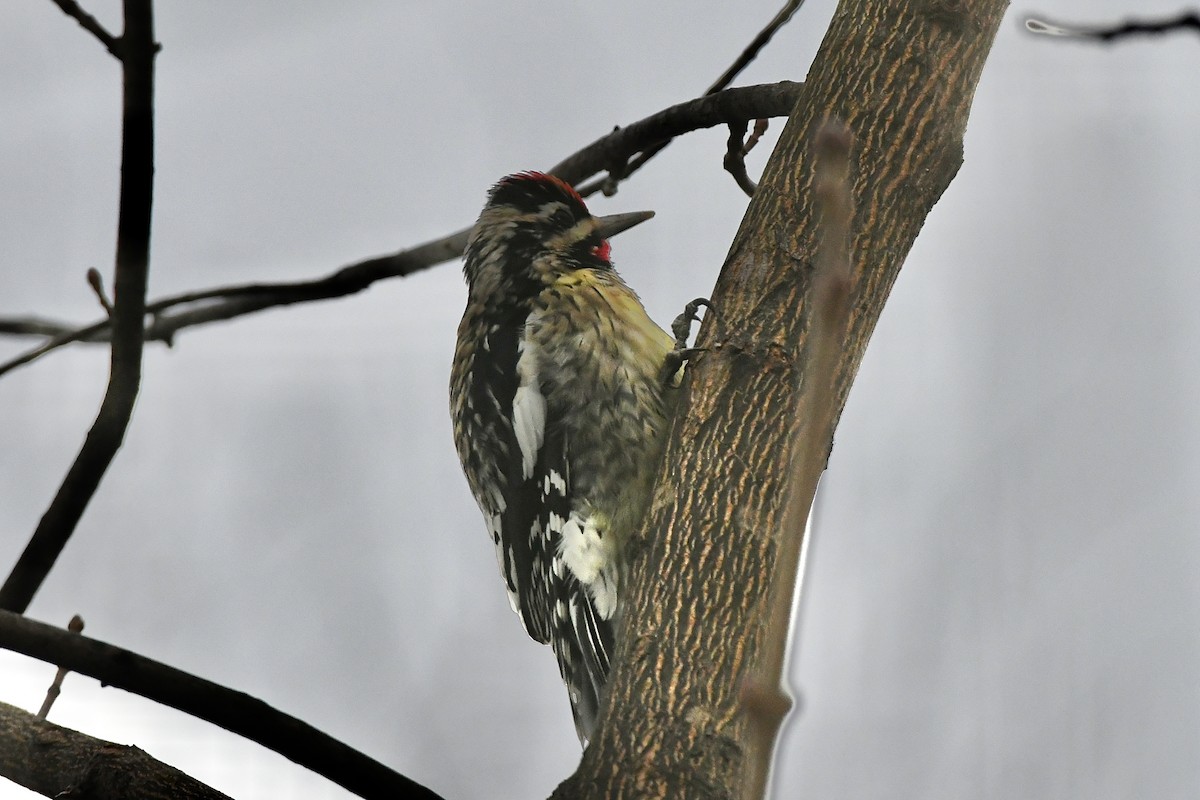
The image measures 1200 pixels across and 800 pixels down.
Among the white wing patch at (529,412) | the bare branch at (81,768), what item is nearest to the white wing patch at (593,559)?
the white wing patch at (529,412)

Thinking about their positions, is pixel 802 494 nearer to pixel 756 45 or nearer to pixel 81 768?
pixel 81 768

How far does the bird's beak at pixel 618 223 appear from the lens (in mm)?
2605

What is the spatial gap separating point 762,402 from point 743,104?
84 centimetres

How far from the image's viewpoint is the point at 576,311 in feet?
7.68

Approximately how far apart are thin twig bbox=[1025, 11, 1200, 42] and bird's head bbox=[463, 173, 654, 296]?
1.07 metres

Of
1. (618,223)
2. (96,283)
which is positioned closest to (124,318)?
(96,283)

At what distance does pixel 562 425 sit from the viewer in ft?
7.39

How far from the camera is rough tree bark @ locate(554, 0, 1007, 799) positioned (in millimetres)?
1397

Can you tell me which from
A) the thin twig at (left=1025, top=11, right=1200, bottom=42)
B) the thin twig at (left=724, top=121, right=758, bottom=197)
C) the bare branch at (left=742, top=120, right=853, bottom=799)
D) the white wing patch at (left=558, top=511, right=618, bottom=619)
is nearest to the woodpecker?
the white wing patch at (left=558, top=511, right=618, bottom=619)

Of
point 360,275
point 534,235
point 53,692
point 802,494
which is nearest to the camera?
point 802,494

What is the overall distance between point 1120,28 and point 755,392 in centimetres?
73

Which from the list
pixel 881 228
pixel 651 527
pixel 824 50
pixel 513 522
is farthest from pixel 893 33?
pixel 513 522

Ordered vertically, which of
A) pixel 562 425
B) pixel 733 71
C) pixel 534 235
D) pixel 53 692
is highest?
pixel 733 71

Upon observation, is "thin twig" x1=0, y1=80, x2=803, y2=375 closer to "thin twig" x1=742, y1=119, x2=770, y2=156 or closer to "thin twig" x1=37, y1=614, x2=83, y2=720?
"thin twig" x1=742, y1=119, x2=770, y2=156
